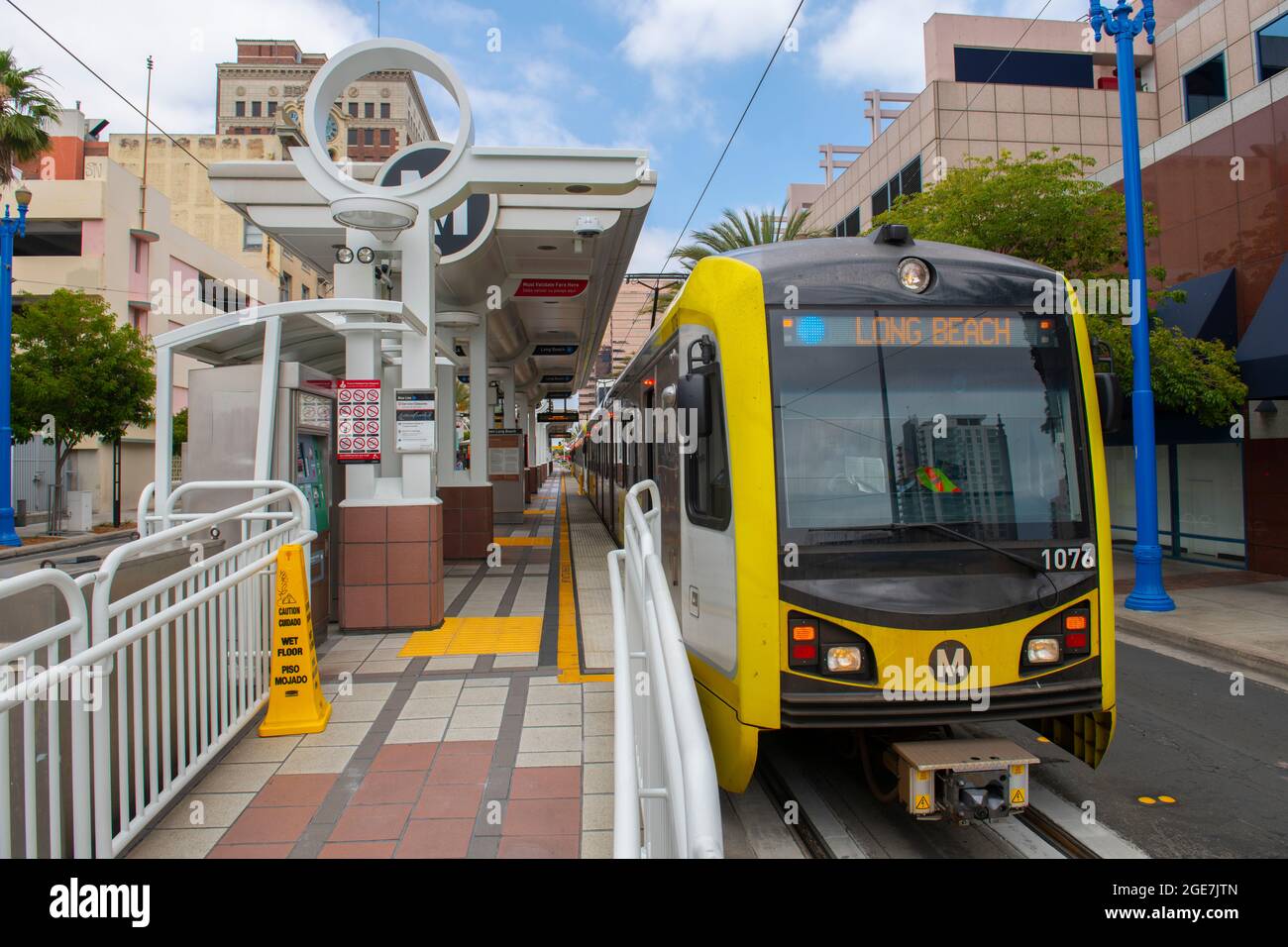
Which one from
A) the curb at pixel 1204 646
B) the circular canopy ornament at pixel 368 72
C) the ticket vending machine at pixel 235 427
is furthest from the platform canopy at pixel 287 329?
the curb at pixel 1204 646

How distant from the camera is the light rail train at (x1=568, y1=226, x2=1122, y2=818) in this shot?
375 centimetres

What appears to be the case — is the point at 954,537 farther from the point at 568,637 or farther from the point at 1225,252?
the point at 1225,252

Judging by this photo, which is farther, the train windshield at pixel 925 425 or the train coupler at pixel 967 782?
the train windshield at pixel 925 425

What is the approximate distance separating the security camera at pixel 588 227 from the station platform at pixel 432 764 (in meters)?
5.04

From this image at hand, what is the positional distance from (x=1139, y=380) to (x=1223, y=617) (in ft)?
9.49

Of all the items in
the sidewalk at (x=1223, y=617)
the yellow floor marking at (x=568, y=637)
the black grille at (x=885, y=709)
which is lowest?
the sidewalk at (x=1223, y=617)

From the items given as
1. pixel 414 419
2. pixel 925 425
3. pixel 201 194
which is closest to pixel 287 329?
pixel 414 419

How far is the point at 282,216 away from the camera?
9.36m

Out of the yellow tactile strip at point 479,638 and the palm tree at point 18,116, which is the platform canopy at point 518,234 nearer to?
the yellow tactile strip at point 479,638

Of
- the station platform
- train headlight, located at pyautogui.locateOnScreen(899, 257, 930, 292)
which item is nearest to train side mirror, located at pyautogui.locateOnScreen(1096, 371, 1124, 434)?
train headlight, located at pyautogui.locateOnScreen(899, 257, 930, 292)

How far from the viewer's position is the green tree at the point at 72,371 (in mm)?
20969

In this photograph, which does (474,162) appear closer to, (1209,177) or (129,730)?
(129,730)

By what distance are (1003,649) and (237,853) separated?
11.8ft
